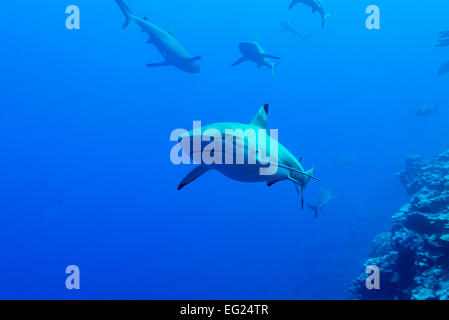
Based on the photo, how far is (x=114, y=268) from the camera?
43844 mm

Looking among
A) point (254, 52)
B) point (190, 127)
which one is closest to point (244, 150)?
point (254, 52)

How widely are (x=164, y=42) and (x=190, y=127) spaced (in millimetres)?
79033

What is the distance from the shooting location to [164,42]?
7.21 metres

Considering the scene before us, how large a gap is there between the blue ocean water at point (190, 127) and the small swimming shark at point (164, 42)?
18.4 meters

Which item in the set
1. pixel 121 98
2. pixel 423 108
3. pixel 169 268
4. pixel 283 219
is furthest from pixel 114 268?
pixel 121 98

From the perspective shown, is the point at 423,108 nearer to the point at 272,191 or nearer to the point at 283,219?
the point at 283,219

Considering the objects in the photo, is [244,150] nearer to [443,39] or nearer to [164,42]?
[164,42]

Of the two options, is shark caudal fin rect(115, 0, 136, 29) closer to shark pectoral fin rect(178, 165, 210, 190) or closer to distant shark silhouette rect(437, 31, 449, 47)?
shark pectoral fin rect(178, 165, 210, 190)

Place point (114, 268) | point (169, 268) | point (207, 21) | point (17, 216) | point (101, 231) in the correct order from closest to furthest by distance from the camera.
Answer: point (169, 268), point (114, 268), point (101, 231), point (17, 216), point (207, 21)

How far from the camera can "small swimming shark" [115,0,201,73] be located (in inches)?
277

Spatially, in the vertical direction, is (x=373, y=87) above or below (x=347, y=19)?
below

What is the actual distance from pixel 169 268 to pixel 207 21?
7281 centimetres

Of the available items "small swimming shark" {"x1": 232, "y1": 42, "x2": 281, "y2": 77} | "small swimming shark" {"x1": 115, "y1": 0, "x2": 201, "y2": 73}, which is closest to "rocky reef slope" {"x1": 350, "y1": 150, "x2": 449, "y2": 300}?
"small swimming shark" {"x1": 232, "y1": 42, "x2": 281, "y2": 77}
